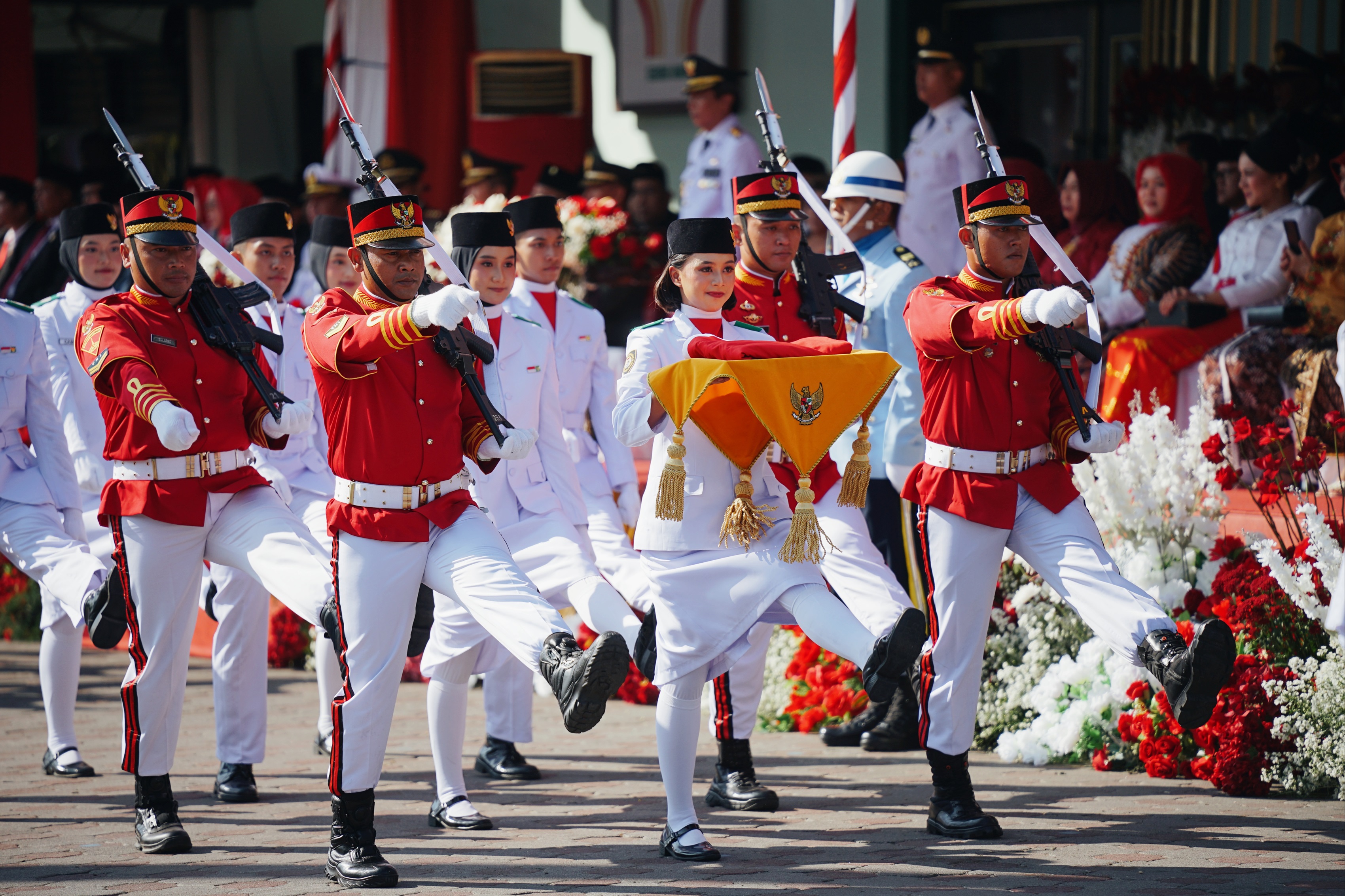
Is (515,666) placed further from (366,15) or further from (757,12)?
(366,15)

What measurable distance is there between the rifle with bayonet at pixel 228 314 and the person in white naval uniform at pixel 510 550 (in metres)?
0.80

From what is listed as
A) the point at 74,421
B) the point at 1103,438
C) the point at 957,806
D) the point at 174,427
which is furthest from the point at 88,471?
the point at 1103,438

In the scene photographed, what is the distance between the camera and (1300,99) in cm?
939

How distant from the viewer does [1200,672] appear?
15.3ft

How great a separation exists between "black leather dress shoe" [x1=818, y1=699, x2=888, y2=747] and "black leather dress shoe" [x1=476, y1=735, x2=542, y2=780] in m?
1.31

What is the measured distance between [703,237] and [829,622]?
1.40 m

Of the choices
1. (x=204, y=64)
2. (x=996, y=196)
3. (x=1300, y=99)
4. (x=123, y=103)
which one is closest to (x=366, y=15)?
(x=204, y=64)

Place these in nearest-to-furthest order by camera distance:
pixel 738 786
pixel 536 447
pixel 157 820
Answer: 1. pixel 157 820
2. pixel 738 786
3. pixel 536 447

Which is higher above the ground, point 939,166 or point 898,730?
point 939,166

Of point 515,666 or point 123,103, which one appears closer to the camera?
point 515,666

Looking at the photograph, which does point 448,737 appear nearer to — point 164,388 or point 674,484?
point 674,484

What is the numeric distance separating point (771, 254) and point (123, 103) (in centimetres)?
1291

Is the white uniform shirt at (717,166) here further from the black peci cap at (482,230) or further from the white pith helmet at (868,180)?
the black peci cap at (482,230)

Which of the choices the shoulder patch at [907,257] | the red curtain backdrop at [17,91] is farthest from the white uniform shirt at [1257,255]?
the red curtain backdrop at [17,91]
